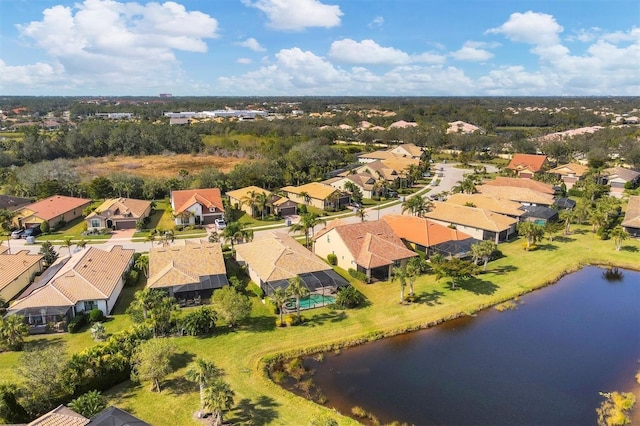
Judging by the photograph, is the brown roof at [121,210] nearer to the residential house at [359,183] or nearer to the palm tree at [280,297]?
the residential house at [359,183]

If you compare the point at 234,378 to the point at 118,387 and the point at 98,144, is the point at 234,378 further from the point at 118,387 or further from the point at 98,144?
the point at 98,144

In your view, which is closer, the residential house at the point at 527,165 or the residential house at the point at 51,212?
the residential house at the point at 51,212

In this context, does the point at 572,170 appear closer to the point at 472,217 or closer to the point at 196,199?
the point at 472,217

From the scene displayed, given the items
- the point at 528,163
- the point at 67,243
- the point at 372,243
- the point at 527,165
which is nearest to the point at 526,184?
the point at 527,165

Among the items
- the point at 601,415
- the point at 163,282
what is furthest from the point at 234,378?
the point at 601,415

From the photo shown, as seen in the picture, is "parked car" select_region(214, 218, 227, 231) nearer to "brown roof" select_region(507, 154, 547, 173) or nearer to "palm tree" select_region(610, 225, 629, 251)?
"palm tree" select_region(610, 225, 629, 251)

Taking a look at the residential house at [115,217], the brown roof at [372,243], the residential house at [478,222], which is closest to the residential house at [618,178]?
the residential house at [478,222]
